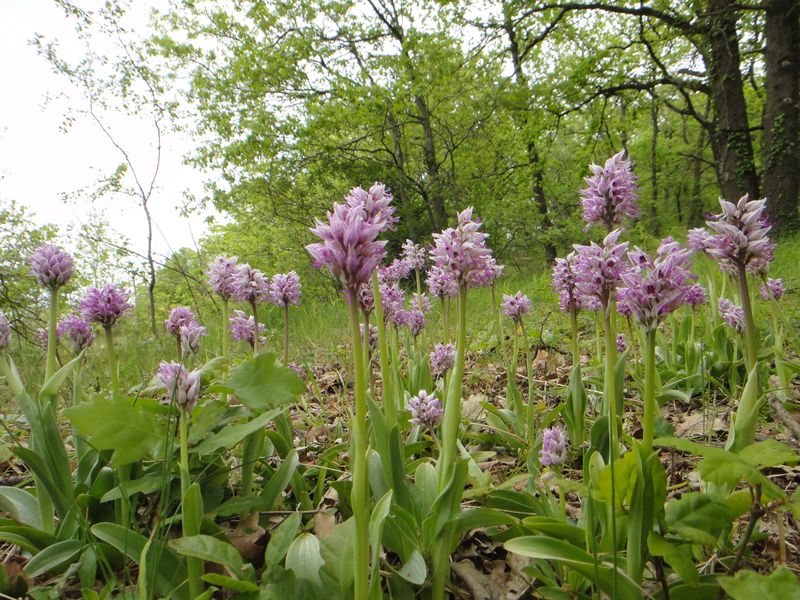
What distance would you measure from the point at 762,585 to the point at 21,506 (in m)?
2.12

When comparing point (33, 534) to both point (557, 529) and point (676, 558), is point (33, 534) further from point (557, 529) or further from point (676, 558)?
point (676, 558)

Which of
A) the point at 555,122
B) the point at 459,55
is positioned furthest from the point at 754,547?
the point at 459,55

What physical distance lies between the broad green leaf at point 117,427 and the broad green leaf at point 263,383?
257mm

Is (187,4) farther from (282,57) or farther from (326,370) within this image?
(326,370)

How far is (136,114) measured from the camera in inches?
412

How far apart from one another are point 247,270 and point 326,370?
242 centimetres

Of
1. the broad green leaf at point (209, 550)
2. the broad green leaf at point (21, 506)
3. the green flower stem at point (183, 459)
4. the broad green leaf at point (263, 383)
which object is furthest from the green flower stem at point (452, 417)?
the broad green leaf at point (21, 506)

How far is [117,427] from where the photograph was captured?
1292 mm

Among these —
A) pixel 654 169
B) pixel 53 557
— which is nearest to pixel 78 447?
pixel 53 557

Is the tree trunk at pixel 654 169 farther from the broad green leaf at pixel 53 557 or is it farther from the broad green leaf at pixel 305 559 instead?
the broad green leaf at pixel 53 557

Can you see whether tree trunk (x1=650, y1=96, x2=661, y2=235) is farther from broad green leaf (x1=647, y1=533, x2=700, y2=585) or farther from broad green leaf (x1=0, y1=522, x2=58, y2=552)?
broad green leaf (x1=0, y1=522, x2=58, y2=552)

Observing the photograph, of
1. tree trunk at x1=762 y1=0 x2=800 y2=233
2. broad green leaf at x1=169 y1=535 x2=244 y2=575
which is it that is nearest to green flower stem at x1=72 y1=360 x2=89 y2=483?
broad green leaf at x1=169 y1=535 x2=244 y2=575

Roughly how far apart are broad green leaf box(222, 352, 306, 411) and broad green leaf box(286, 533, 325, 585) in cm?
42

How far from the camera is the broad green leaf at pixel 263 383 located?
56.2 inches
